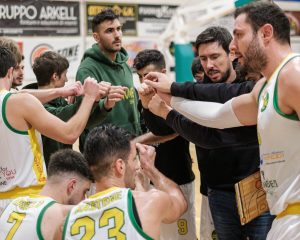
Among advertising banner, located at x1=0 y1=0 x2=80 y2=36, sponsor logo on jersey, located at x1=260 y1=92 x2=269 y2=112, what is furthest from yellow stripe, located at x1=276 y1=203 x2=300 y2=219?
advertising banner, located at x1=0 y1=0 x2=80 y2=36

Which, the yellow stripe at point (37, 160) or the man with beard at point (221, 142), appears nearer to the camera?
the man with beard at point (221, 142)

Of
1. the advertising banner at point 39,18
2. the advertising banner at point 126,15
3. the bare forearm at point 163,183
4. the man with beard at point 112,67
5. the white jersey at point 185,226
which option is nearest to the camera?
the bare forearm at point 163,183

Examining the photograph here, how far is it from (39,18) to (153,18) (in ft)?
9.96

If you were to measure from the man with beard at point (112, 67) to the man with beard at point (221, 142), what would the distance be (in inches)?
38.7

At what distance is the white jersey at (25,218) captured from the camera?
2924 mm

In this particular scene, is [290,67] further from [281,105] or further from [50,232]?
[50,232]

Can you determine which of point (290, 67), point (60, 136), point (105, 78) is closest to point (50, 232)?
point (60, 136)

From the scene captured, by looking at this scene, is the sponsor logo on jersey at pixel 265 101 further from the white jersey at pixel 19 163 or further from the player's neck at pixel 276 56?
the white jersey at pixel 19 163

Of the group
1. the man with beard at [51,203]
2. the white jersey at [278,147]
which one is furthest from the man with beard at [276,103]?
the man with beard at [51,203]

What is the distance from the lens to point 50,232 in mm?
2914

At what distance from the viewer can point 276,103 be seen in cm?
271

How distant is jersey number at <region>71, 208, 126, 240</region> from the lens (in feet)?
8.66

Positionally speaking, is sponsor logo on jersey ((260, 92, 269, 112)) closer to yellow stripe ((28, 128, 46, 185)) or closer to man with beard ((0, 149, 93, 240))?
man with beard ((0, 149, 93, 240))

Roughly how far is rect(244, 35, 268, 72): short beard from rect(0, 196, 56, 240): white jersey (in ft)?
4.36
